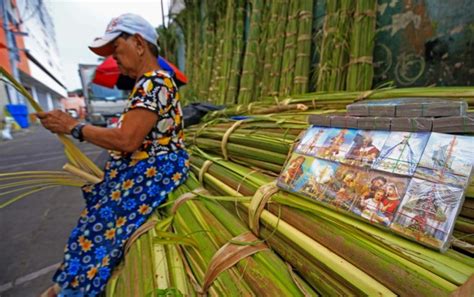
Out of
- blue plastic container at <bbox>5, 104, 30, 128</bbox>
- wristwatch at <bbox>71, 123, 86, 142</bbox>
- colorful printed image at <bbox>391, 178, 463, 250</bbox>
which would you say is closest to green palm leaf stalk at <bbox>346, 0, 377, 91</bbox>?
colorful printed image at <bbox>391, 178, 463, 250</bbox>

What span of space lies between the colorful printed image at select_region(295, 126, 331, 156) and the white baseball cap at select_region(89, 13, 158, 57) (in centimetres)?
90

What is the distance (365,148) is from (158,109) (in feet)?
2.67

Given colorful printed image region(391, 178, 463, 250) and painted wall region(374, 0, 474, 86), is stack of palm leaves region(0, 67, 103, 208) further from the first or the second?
painted wall region(374, 0, 474, 86)

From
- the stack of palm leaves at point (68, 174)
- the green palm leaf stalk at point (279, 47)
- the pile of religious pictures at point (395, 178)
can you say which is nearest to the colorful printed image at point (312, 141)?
the pile of religious pictures at point (395, 178)

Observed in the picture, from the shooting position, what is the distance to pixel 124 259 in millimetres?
1030

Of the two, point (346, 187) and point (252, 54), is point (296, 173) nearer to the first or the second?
point (346, 187)

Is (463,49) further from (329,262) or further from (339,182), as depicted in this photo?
(329,262)

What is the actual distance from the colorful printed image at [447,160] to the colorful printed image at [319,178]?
159 mm

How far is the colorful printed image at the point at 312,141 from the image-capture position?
0.63 meters

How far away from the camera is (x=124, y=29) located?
1.10 metres

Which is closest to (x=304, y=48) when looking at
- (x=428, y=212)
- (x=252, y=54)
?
(x=252, y=54)

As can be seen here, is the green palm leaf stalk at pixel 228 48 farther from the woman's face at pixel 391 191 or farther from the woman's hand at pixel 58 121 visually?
the woman's face at pixel 391 191

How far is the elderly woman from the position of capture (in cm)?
101

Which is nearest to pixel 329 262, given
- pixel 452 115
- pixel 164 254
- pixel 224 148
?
pixel 452 115
